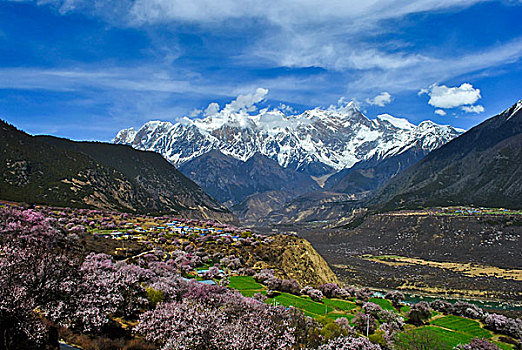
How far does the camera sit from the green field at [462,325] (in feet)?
125

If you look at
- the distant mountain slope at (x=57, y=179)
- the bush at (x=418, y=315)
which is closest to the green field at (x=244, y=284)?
the bush at (x=418, y=315)

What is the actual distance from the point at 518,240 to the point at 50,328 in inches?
6239

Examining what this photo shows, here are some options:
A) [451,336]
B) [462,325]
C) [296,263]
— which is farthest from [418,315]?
[296,263]

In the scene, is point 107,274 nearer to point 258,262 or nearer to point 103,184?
point 258,262

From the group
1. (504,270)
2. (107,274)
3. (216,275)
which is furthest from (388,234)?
(107,274)

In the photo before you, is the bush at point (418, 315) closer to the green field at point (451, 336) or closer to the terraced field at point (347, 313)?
the terraced field at point (347, 313)

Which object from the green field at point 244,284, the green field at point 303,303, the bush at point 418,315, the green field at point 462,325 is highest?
the green field at point 244,284

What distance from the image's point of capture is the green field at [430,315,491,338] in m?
38.1

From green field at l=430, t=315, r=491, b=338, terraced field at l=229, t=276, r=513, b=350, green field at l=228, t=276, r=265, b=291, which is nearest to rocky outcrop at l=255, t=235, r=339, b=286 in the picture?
green field at l=228, t=276, r=265, b=291

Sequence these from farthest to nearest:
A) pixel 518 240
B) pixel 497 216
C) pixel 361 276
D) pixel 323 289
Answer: pixel 497 216, pixel 518 240, pixel 361 276, pixel 323 289

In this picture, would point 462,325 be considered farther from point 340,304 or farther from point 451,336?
point 340,304

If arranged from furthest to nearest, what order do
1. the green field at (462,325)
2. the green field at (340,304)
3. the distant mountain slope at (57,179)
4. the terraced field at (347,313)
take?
the distant mountain slope at (57,179) → the green field at (340,304) → the green field at (462,325) → the terraced field at (347,313)

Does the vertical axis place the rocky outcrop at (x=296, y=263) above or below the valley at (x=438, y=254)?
above

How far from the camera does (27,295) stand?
47.7 feet
